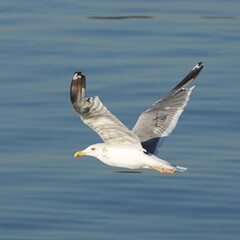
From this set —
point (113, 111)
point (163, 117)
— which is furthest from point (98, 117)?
point (113, 111)

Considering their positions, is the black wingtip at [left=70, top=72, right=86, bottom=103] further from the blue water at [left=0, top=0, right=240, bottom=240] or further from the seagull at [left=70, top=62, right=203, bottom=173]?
the blue water at [left=0, top=0, right=240, bottom=240]

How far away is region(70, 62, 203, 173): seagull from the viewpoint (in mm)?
13273

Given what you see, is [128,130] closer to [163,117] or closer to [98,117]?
[98,117]

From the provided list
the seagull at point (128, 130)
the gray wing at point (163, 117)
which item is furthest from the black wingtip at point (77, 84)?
the gray wing at point (163, 117)

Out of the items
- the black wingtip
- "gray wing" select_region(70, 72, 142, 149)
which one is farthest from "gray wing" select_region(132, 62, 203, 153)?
the black wingtip

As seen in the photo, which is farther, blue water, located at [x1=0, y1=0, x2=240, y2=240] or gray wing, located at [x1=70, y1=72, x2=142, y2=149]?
blue water, located at [x1=0, y1=0, x2=240, y2=240]

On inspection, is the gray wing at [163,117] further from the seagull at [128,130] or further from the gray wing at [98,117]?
the gray wing at [98,117]

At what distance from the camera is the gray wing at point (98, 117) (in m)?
13.1

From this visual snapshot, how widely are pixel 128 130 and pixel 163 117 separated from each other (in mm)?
1467

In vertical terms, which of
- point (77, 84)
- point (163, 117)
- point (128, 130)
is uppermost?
point (163, 117)

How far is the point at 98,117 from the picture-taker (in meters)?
13.5

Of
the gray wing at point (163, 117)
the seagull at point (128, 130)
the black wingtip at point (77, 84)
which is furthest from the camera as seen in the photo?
the gray wing at point (163, 117)

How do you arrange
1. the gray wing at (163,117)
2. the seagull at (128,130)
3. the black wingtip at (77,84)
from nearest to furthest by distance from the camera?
the black wingtip at (77,84) → the seagull at (128,130) → the gray wing at (163,117)
